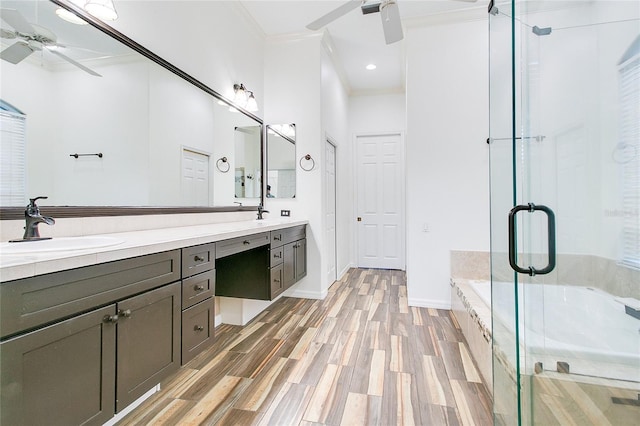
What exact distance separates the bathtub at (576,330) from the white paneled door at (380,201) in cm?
382

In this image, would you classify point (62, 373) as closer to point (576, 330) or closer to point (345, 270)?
Answer: point (576, 330)

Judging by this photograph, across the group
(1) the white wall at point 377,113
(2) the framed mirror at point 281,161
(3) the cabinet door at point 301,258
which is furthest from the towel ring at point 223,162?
(1) the white wall at point 377,113

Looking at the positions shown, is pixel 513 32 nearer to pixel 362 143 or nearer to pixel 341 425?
pixel 341 425

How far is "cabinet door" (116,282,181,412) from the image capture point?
1.16 metres

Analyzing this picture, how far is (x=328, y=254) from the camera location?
3.95 metres

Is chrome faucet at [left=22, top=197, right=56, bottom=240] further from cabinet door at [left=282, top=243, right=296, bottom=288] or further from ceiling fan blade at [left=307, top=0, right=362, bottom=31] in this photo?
Result: ceiling fan blade at [left=307, top=0, right=362, bottom=31]

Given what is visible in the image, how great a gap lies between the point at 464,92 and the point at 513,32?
2250 millimetres

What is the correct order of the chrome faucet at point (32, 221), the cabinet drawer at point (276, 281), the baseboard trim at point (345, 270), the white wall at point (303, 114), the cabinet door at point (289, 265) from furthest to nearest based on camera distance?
the baseboard trim at point (345, 270) < the white wall at point (303, 114) < the cabinet door at point (289, 265) < the cabinet drawer at point (276, 281) < the chrome faucet at point (32, 221)

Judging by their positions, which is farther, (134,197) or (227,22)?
(227,22)

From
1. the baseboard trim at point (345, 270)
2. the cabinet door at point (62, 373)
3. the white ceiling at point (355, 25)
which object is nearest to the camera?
the cabinet door at point (62, 373)

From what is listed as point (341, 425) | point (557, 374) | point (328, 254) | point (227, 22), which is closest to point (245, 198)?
point (328, 254)

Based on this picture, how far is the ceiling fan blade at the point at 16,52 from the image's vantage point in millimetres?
1268

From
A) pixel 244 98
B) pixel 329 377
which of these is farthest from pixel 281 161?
pixel 329 377

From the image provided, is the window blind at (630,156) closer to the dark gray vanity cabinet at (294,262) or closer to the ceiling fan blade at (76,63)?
the dark gray vanity cabinet at (294,262)
